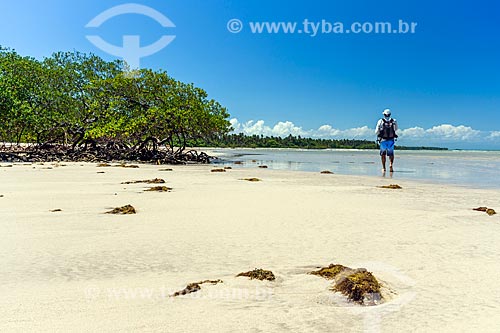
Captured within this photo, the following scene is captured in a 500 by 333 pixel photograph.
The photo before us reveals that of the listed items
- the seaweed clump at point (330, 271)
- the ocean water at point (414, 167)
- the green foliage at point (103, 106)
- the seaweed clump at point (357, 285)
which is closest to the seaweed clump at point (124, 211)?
the seaweed clump at point (330, 271)

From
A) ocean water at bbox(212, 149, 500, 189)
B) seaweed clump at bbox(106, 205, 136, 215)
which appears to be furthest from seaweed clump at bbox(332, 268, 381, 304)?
ocean water at bbox(212, 149, 500, 189)

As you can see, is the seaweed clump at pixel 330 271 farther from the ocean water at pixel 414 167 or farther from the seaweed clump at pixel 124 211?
the ocean water at pixel 414 167

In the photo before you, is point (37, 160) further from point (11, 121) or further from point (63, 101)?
point (63, 101)

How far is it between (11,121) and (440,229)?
79.7ft

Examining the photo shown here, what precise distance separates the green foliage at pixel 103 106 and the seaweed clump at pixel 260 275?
20469mm

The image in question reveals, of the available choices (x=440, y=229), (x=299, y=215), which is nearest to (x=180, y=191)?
(x=299, y=215)

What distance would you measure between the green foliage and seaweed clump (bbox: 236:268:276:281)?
67.2ft

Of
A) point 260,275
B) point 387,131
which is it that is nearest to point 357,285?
point 260,275

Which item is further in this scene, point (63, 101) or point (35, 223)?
point (63, 101)

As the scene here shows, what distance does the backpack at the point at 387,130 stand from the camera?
16297 mm

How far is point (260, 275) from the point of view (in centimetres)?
338

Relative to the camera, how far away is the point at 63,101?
1029 inches

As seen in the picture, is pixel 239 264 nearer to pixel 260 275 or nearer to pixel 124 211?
pixel 260 275

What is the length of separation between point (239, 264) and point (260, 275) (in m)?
0.45
